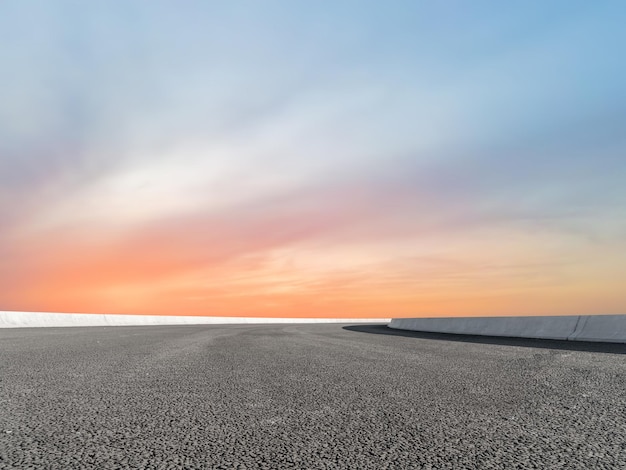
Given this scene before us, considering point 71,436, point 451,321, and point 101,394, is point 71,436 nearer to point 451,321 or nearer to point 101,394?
point 101,394

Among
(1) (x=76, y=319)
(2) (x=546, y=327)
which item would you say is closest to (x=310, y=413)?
(2) (x=546, y=327)

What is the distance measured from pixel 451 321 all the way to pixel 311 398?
53.7 ft

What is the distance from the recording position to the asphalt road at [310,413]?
12.1ft

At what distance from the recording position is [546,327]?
52.9 ft

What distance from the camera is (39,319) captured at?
1029 inches

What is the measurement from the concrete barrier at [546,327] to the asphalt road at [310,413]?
16.9 ft

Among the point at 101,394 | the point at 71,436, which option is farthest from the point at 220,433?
the point at 101,394

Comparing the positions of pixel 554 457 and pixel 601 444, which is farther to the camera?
pixel 601 444

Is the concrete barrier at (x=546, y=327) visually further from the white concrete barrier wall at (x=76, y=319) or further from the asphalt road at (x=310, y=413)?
the white concrete barrier wall at (x=76, y=319)

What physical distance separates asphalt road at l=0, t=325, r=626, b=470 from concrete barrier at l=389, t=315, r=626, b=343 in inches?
203

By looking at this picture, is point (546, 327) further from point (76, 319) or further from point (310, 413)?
point (76, 319)

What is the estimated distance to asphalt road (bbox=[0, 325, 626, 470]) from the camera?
12.1ft

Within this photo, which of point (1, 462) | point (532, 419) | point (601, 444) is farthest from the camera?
point (532, 419)

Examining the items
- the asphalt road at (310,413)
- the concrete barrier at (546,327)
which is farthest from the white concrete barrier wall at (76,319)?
the concrete barrier at (546,327)
